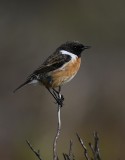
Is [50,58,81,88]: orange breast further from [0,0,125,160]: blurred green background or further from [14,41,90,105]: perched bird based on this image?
[0,0,125,160]: blurred green background

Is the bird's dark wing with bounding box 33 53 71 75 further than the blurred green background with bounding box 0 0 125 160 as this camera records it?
No

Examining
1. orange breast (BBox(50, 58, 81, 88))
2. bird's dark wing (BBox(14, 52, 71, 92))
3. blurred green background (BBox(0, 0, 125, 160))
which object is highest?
bird's dark wing (BBox(14, 52, 71, 92))

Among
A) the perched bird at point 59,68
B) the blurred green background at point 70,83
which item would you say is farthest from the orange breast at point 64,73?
the blurred green background at point 70,83

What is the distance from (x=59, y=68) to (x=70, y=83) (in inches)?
292

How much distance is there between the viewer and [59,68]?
9617 mm

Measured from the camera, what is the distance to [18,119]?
637 inches

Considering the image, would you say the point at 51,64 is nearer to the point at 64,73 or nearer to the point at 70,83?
the point at 64,73

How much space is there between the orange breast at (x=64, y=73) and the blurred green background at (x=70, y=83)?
335 centimetres

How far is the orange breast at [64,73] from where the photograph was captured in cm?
952

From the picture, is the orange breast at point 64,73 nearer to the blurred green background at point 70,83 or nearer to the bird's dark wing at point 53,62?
the bird's dark wing at point 53,62

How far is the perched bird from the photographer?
9484mm

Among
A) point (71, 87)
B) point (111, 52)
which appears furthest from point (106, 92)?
point (111, 52)

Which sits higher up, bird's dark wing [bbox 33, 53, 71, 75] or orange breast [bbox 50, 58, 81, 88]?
bird's dark wing [bbox 33, 53, 71, 75]

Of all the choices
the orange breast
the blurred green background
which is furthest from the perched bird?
the blurred green background
